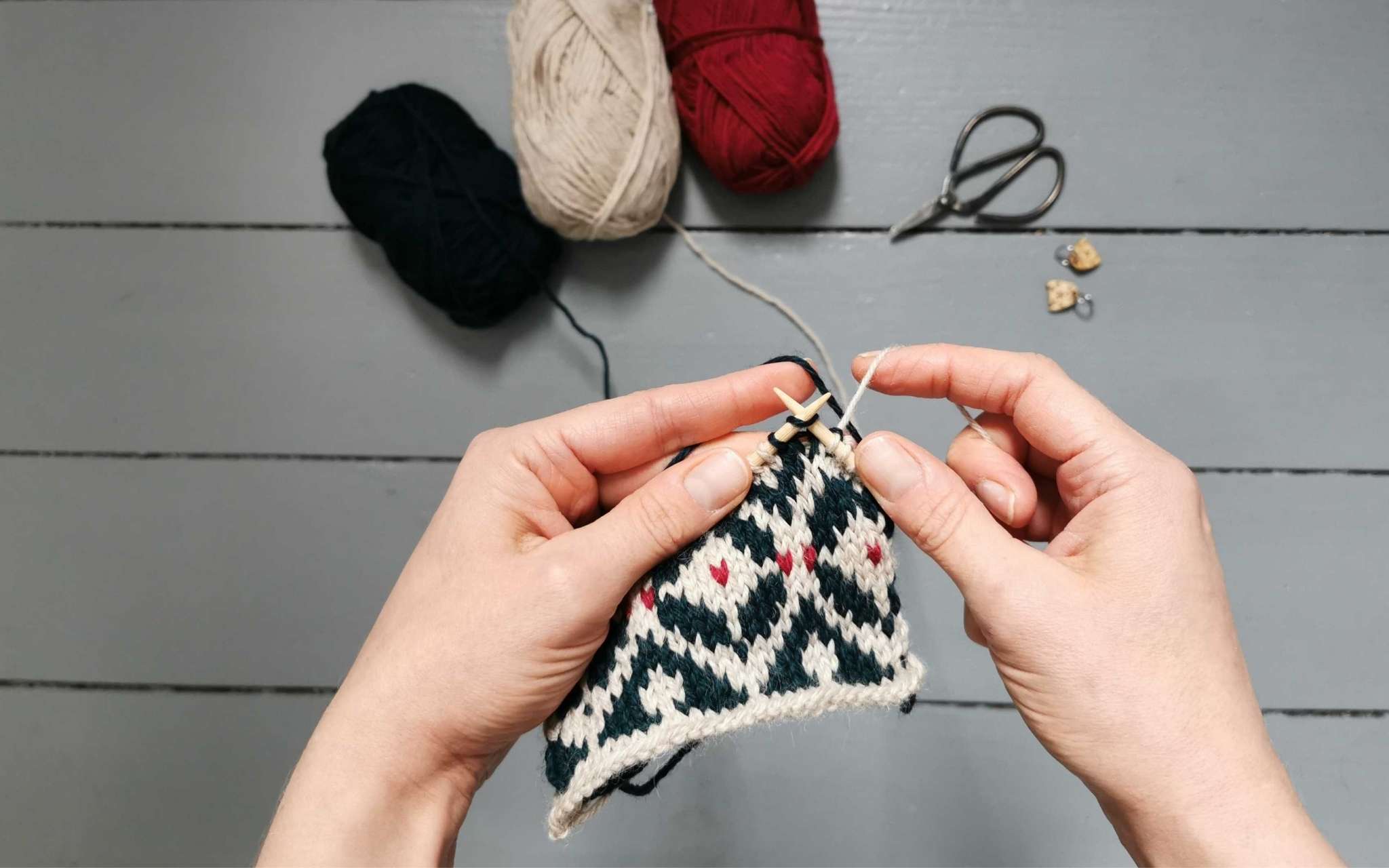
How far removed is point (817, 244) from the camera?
3.47ft

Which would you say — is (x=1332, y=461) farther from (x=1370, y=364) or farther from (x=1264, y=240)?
(x=1264, y=240)

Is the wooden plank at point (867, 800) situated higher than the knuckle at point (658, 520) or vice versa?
the knuckle at point (658, 520)

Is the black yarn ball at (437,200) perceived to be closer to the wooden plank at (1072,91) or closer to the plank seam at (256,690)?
the wooden plank at (1072,91)

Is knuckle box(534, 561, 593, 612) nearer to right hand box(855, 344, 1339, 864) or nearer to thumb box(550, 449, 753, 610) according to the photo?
thumb box(550, 449, 753, 610)

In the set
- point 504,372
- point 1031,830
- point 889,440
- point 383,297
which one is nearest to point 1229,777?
point 889,440

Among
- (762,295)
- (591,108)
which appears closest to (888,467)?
(762,295)

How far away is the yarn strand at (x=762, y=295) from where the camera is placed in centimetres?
105

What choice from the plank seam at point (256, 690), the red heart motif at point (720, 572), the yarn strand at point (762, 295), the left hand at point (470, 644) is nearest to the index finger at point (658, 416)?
the left hand at point (470, 644)

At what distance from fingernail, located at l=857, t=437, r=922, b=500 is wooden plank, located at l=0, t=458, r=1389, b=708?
446 mm

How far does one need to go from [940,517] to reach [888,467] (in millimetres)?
57

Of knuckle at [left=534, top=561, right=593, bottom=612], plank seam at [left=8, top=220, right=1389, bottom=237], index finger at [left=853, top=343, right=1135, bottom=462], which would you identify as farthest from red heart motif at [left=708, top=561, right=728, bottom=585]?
plank seam at [left=8, top=220, right=1389, bottom=237]

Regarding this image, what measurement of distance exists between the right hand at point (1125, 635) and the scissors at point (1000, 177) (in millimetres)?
467

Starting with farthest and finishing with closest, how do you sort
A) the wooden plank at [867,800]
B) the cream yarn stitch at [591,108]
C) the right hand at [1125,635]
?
the wooden plank at [867,800] < the cream yarn stitch at [591,108] < the right hand at [1125,635]

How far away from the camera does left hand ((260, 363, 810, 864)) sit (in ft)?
1.97
